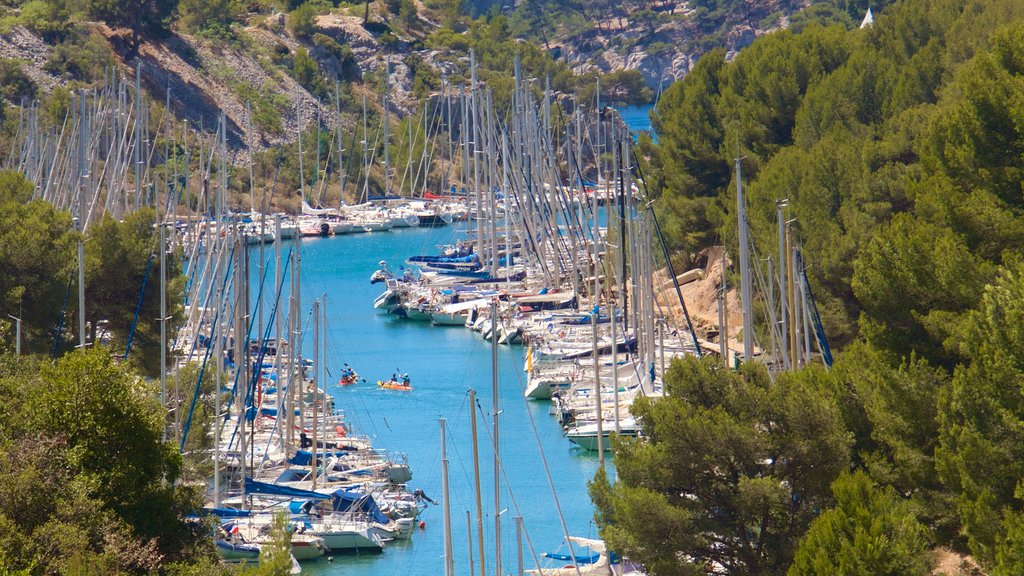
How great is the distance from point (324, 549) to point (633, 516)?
7.95 meters

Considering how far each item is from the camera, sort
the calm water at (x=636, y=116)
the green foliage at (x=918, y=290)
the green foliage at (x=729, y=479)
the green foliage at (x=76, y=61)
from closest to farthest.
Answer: the green foliage at (x=729, y=479) → the green foliage at (x=918, y=290) → the green foliage at (x=76, y=61) → the calm water at (x=636, y=116)

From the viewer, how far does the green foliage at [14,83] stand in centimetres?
7506

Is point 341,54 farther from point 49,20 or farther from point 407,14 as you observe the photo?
point 49,20

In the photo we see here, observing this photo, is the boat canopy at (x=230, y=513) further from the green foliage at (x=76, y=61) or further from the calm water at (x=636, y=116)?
the calm water at (x=636, y=116)

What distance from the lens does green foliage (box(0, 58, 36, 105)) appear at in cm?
7506

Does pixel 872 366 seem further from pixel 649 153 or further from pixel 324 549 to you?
pixel 649 153

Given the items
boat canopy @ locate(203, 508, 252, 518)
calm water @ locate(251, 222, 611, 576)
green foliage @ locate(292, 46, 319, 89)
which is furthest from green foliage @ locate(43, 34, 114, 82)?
boat canopy @ locate(203, 508, 252, 518)

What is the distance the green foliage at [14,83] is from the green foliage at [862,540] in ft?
206

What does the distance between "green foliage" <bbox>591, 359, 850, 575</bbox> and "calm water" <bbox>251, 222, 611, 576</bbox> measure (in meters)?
4.73

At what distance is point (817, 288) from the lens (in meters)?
33.3

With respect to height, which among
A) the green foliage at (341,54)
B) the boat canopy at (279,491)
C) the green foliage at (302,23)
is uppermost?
the green foliage at (302,23)

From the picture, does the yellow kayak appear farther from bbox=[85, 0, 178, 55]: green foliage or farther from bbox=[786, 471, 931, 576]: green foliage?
bbox=[85, 0, 178, 55]: green foliage

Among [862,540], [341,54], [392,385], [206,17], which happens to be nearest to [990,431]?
[862,540]

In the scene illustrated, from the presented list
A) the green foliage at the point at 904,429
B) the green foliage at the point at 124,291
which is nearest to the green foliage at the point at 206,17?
the green foliage at the point at 124,291
